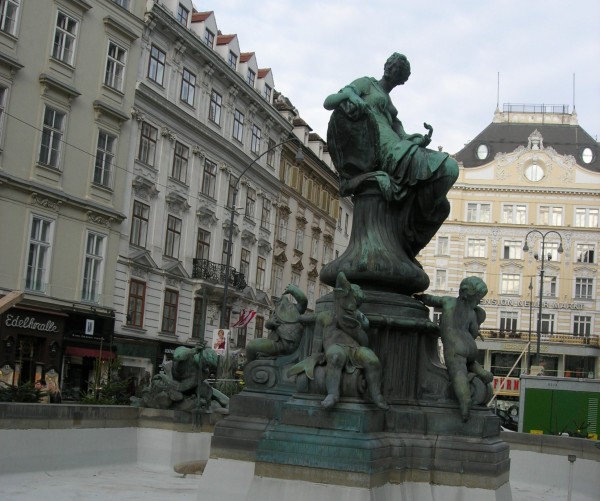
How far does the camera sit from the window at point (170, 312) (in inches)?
1430

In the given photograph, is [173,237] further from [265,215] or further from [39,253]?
[265,215]

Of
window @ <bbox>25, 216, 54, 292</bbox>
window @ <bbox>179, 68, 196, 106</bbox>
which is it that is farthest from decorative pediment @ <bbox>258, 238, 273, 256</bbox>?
window @ <bbox>25, 216, 54, 292</bbox>

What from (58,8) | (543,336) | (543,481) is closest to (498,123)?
(543,336)

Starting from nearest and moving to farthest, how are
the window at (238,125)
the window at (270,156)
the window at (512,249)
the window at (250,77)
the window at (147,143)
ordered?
1. the window at (147,143)
2. the window at (238,125)
3. the window at (250,77)
4. the window at (270,156)
5. the window at (512,249)

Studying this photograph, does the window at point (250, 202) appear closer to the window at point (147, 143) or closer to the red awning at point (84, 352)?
the window at point (147, 143)

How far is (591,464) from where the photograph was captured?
1141 cm

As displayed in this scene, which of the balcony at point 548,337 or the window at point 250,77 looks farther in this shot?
the balcony at point 548,337

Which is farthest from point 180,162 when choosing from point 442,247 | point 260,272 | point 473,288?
point 442,247

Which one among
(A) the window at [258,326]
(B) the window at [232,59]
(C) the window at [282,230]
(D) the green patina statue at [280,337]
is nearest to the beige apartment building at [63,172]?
(B) the window at [232,59]

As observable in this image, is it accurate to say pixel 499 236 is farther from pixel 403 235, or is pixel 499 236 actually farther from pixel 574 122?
pixel 403 235

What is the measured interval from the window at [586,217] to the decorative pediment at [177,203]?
3707 centimetres

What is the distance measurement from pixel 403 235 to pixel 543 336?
187 ft

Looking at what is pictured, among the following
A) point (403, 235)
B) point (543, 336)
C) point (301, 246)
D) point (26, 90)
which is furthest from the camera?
point (543, 336)

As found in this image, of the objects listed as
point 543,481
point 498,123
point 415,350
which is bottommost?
point 543,481
